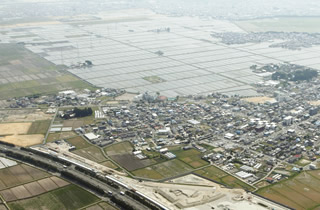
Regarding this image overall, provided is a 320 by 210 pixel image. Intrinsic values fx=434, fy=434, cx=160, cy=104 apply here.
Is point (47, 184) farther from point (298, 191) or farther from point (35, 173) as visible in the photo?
point (298, 191)

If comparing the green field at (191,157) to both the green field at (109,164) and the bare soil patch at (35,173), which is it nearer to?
the green field at (109,164)

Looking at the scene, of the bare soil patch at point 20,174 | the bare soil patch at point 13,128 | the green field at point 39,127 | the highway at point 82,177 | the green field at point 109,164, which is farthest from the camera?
the green field at point 39,127

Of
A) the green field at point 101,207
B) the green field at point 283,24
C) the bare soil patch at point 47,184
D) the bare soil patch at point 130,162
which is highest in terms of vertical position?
the green field at point 283,24

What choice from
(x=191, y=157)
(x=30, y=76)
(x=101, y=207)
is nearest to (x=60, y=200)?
(x=101, y=207)

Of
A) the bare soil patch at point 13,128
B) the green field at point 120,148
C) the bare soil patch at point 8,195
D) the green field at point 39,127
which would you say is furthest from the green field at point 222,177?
the bare soil patch at point 13,128

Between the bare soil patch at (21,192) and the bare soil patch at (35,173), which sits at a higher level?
the bare soil patch at (35,173)

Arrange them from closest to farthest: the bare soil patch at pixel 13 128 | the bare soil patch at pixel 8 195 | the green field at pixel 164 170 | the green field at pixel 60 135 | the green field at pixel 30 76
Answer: the bare soil patch at pixel 8 195
the green field at pixel 164 170
the green field at pixel 60 135
the bare soil patch at pixel 13 128
the green field at pixel 30 76

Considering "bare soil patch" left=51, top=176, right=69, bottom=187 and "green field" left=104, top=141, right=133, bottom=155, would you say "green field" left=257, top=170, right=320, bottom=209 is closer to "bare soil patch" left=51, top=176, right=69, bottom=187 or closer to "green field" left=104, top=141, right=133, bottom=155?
"green field" left=104, top=141, right=133, bottom=155
